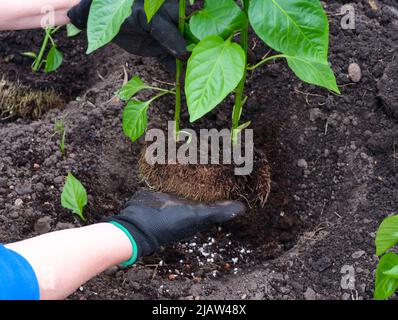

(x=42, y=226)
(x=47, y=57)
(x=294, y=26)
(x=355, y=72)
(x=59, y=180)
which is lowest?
(x=42, y=226)

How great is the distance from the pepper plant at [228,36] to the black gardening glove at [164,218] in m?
0.52

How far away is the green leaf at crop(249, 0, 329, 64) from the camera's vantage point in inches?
49.8

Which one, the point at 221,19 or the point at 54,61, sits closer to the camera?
the point at 221,19

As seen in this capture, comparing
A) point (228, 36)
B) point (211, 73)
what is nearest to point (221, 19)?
point (228, 36)

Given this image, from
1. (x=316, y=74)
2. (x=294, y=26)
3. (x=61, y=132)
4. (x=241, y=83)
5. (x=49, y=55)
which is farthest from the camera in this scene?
(x=49, y=55)

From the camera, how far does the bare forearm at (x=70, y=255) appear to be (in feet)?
4.53

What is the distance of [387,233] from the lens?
1287 mm

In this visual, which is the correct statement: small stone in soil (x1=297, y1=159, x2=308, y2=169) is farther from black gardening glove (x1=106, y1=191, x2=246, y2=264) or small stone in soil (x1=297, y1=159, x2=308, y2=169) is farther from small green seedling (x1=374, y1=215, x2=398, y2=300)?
small green seedling (x1=374, y1=215, x2=398, y2=300)

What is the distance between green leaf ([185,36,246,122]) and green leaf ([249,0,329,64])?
0.34ft

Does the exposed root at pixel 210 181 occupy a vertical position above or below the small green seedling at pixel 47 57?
below

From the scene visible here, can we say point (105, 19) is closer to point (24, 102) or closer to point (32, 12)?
point (32, 12)

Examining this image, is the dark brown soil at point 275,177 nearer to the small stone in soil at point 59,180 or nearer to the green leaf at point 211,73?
the small stone in soil at point 59,180

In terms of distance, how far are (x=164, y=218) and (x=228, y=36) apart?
23.7 inches

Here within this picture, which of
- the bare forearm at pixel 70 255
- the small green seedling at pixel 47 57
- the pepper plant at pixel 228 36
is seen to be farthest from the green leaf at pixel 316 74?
the small green seedling at pixel 47 57
